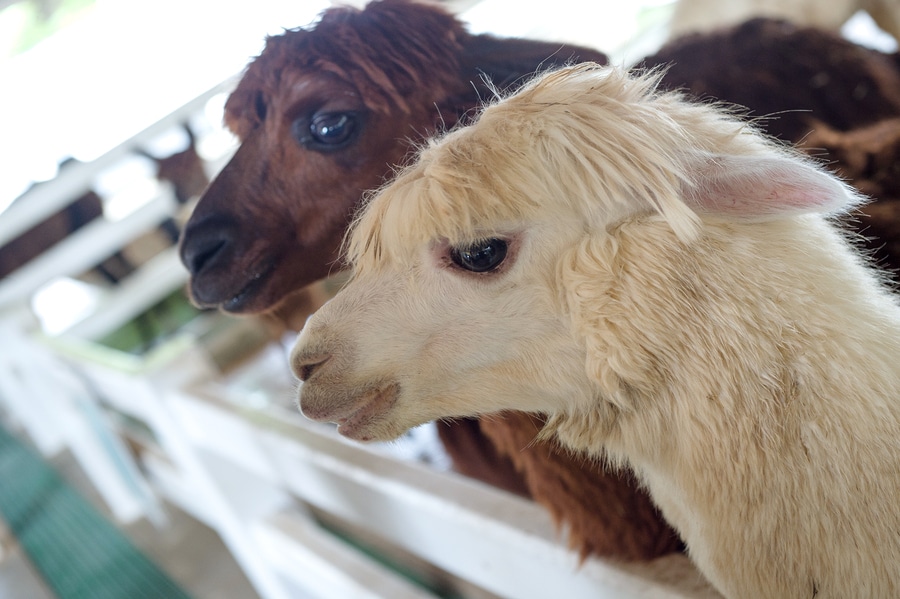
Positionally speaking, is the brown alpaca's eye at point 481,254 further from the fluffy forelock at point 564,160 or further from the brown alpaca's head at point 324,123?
the brown alpaca's head at point 324,123

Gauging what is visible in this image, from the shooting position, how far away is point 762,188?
2.21 ft

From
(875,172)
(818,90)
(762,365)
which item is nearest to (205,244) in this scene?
(762,365)

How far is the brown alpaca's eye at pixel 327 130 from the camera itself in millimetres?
836

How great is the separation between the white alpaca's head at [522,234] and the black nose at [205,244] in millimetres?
181

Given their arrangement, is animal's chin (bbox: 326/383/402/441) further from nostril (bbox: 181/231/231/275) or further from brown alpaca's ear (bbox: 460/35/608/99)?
brown alpaca's ear (bbox: 460/35/608/99)

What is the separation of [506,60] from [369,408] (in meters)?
0.46

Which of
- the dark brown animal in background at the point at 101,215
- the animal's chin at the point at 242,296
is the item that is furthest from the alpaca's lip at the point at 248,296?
the dark brown animal in background at the point at 101,215

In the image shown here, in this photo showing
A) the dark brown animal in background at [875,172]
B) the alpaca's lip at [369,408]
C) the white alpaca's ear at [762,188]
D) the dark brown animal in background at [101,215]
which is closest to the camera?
the white alpaca's ear at [762,188]

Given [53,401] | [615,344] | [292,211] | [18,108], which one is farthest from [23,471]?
[615,344]

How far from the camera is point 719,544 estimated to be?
0.74 m

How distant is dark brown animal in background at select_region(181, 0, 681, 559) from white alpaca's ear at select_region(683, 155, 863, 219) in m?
0.26

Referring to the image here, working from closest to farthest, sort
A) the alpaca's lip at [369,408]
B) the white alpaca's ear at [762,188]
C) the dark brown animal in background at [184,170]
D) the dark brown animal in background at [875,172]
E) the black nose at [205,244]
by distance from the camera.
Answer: the white alpaca's ear at [762,188] < the alpaca's lip at [369,408] < the black nose at [205,244] < the dark brown animal in background at [875,172] < the dark brown animal in background at [184,170]

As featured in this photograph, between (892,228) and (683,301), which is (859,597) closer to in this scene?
(683,301)

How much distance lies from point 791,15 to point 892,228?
5.22 feet
